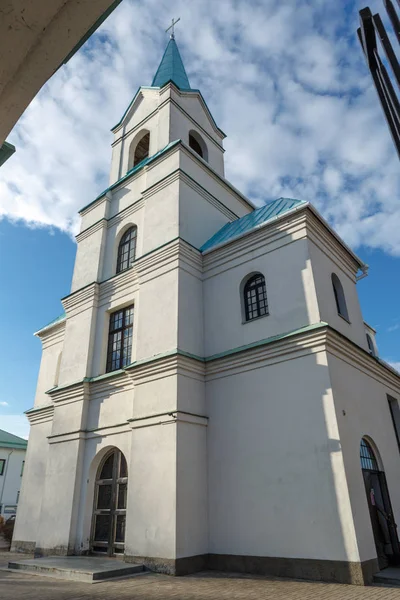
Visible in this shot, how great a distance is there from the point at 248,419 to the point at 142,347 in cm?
376

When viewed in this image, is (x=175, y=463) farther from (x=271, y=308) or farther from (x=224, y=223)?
(x=224, y=223)

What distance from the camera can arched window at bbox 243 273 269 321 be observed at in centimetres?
1162

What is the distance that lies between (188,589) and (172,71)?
2021 centimetres

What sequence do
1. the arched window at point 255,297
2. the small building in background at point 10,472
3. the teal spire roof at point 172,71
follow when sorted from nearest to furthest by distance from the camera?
the arched window at point 255,297 < the teal spire roof at point 172,71 < the small building in background at point 10,472

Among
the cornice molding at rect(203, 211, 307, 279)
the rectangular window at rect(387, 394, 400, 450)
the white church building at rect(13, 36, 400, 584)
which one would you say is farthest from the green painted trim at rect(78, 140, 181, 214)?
the rectangular window at rect(387, 394, 400, 450)

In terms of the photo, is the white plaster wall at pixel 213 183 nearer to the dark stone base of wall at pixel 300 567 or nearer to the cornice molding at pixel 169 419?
the cornice molding at pixel 169 419

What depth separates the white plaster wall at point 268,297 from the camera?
34.9ft

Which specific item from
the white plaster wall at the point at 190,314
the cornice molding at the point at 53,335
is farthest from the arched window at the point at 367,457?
the cornice molding at the point at 53,335

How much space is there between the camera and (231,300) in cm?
1218

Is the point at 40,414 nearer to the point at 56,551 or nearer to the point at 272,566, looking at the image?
the point at 56,551

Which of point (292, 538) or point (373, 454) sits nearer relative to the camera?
point (292, 538)

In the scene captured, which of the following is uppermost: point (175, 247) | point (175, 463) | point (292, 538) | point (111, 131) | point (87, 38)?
point (111, 131)

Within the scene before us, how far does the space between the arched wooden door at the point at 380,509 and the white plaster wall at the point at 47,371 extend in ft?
40.3

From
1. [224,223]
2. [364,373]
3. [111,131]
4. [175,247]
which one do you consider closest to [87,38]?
[175,247]
